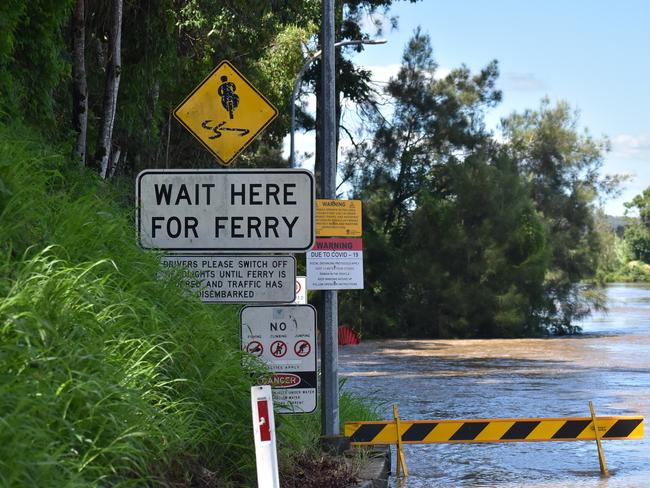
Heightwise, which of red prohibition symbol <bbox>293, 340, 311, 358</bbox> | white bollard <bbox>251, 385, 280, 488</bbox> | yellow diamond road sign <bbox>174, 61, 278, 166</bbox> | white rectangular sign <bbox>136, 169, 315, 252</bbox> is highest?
yellow diamond road sign <bbox>174, 61, 278, 166</bbox>

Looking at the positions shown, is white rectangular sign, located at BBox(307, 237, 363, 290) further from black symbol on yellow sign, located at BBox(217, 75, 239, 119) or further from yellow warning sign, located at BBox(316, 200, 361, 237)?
black symbol on yellow sign, located at BBox(217, 75, 239, 119)

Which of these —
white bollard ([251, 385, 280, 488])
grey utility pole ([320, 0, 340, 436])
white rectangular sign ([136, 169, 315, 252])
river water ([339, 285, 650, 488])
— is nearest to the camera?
white bollard ([251, 385, 280, 488])

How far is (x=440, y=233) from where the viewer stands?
158 feet

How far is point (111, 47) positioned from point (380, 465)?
1379 centimetres

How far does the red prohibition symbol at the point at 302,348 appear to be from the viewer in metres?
9.54

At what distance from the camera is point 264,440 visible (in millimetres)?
5938

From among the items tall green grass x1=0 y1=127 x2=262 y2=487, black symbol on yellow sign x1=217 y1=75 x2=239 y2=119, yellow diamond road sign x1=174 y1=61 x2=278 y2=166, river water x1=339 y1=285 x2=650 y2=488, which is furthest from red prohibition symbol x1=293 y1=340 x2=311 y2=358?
river water x1=339 y1=285 x2=650 y2=488

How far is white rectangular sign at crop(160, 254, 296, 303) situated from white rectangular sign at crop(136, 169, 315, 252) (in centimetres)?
14

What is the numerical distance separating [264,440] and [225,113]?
177 inches

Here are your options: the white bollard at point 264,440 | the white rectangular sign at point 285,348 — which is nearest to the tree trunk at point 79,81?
the white rectangular sign at point 285,348

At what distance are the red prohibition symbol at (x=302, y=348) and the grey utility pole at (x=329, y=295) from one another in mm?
1287

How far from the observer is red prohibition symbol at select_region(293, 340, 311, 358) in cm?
954

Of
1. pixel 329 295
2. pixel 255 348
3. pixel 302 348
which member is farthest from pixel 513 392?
pixel 255 348

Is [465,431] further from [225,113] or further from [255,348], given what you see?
[225,113]
